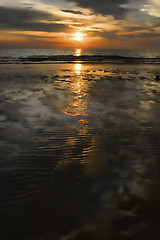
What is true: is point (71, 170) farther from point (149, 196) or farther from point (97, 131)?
point (97, 131)

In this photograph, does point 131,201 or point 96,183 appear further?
point 96,183

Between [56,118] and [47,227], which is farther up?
[56,118]

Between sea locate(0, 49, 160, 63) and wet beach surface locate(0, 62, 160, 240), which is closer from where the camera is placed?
wet beach surface locate(0, 62, 160, 240)

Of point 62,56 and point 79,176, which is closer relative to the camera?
point 79,176

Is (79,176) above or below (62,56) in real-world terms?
below

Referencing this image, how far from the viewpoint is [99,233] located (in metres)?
2.28

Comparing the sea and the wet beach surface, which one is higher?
the sea

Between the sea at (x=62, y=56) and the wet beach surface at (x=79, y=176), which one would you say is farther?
the sea at (x=62, y=56)

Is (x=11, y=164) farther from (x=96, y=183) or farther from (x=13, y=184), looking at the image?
(x=96, y=183)

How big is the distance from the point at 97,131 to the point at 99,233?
3170 millimetres

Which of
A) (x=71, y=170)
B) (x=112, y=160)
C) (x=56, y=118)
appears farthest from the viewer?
(x=56, y=118)

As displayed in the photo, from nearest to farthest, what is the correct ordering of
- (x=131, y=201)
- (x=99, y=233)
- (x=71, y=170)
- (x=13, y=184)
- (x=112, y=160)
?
(x=99, y=233)
(x=131, y=201)
(x=13, y=184)
(x=71, y=170)
(x=112, y=160)

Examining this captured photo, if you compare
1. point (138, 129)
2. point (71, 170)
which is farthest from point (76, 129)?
point (71, 170)

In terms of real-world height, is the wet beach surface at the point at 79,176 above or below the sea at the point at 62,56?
below
